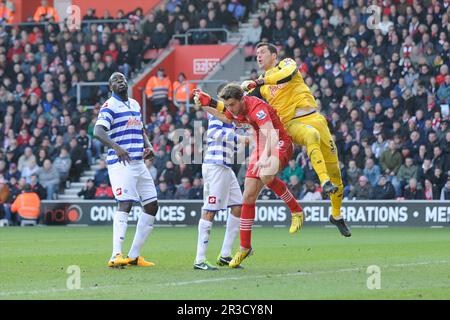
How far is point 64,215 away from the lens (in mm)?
26828

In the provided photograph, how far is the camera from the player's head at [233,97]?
12.6 m

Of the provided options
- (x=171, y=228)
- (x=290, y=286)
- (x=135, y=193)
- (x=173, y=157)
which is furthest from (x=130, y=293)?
(x=173, y=157)

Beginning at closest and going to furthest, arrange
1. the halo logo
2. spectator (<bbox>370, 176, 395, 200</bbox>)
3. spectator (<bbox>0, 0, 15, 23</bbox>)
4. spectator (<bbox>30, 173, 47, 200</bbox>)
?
spectator (<bbox>370, 176, 395, 200</bbox>) < the halo logo < spectator (<bbox>30, 173, 47, 200</bbox>) < spectator (<bbox>0, 0, 15, 23</bbox>)

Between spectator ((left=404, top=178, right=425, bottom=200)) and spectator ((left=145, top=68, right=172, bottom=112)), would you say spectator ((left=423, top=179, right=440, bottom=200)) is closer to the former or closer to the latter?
spectator ((left=404, top=178, right=425, bottom=200))

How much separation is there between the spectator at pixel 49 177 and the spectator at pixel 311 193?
7397 millimetres

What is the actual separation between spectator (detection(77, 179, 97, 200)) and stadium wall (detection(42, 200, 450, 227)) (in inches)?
37.9

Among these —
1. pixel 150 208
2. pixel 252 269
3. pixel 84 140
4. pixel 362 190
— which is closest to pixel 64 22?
pixel 84 140

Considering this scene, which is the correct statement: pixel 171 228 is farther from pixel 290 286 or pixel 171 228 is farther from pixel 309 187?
pixel 290 286

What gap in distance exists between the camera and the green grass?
33.3ft

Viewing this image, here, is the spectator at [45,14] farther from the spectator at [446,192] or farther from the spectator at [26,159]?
the spectator at [446,192]

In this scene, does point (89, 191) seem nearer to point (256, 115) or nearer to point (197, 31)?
point (197, 31)

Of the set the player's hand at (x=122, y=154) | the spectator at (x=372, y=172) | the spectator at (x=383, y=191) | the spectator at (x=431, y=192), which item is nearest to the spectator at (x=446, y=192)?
the spectator at (x=431, y=192)

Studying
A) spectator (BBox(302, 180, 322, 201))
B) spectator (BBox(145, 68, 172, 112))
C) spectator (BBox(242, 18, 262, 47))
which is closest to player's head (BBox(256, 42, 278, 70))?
spectator (BBox(302, 180, 322, 201))

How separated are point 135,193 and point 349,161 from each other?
12669 millimetres
